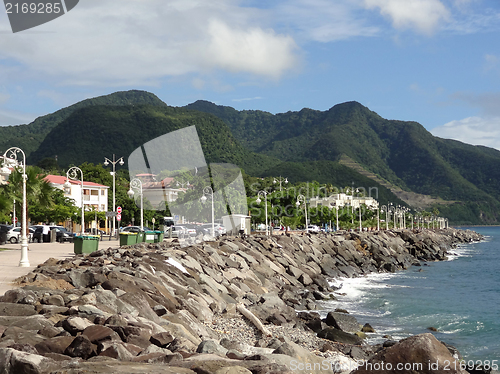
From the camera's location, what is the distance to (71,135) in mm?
155875

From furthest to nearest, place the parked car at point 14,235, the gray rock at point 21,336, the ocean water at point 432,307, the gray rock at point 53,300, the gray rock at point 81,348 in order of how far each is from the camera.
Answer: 1. the parked car at point 14,235
2. the ocean water at point 432,307
3. the gray rock at point 53,300
4. the gray rock at point 21,336
5. the gray rock at point 81,348

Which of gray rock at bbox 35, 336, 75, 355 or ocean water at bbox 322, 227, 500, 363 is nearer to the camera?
gray rock at bbox 35, 336, 75, 355

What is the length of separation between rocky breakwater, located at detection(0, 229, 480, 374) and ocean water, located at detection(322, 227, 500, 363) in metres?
2.08

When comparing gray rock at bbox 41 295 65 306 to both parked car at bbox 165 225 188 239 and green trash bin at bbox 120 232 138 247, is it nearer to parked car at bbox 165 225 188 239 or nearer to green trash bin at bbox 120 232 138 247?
green trash bin at bbox 120 232 138 247

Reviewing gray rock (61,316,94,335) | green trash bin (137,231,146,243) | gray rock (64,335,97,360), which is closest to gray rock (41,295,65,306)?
gray rock (61,316,94,335)

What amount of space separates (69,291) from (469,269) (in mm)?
50105

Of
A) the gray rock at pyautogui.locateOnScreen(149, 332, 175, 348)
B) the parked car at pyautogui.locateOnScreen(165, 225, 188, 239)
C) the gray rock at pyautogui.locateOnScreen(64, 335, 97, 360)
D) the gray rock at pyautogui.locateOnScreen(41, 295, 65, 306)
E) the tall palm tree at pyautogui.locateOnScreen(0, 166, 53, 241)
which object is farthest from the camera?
the parked car at pyautogui.locateOnScreen(165, 225, 188, 239)

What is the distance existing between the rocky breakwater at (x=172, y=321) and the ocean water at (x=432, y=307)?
81.9 inches

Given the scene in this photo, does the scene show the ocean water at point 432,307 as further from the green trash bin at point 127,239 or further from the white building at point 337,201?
the white building at point 337,201

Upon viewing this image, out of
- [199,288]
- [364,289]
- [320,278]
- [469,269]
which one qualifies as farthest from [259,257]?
[469,269]

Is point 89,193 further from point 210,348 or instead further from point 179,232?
point 210,348

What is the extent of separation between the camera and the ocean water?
60.5 feet

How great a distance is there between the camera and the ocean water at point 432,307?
1844 cm

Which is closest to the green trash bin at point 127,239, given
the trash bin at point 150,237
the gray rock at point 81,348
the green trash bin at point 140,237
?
the green trash bin at point 140,237
